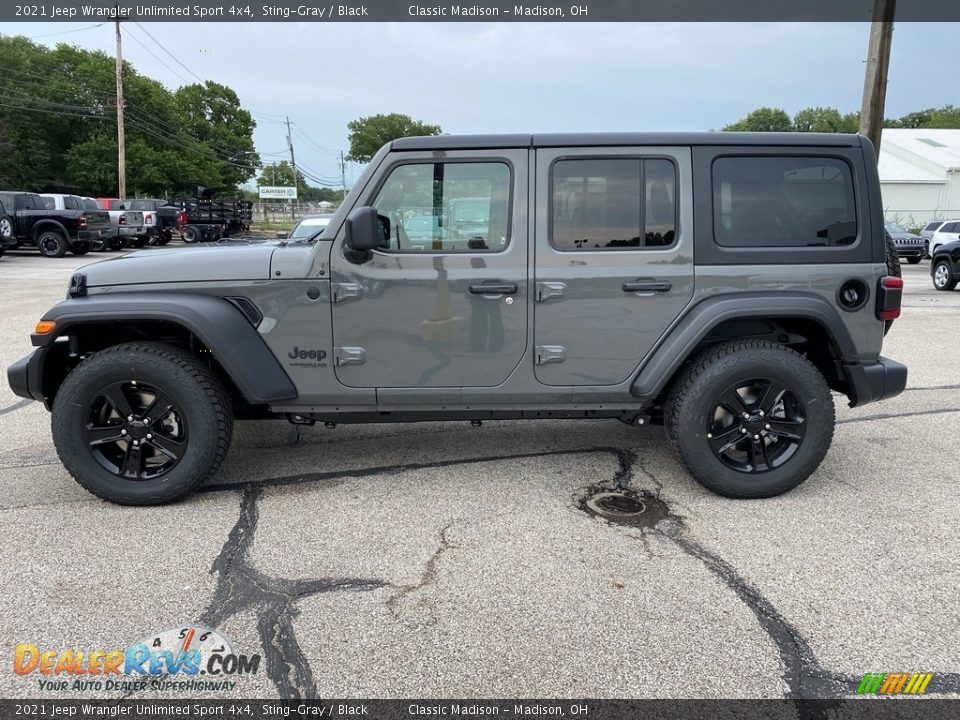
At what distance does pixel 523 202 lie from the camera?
3.59m

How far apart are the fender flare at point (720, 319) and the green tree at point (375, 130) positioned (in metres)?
71.4

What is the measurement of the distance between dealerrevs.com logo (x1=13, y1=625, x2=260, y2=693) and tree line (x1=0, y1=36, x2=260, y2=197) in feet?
152

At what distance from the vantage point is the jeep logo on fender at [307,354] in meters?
3.62

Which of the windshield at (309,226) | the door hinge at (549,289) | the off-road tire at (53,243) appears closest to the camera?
the door hinge at (549,289)

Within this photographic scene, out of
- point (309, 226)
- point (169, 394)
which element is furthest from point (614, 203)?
point (309, 226)

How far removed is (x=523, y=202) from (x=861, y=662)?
8.25 feet

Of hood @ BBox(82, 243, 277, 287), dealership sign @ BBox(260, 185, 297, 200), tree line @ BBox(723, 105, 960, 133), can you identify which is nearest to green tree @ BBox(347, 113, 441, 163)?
dealership sign @ BBox(260, 185, 297, 200)

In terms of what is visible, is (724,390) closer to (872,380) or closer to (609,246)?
(872,380)

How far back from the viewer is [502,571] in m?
2.97

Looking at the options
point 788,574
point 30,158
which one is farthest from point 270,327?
point 30,158

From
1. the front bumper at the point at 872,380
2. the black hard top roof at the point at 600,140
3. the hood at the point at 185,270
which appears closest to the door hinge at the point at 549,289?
the black hard top roof at the point at 600,140

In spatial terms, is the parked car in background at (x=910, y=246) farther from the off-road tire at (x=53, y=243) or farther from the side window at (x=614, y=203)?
the off-road tire at (x=53, y=243)

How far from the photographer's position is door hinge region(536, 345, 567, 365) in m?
3.65

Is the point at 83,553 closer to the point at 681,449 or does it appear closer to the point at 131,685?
the point at 131,685
